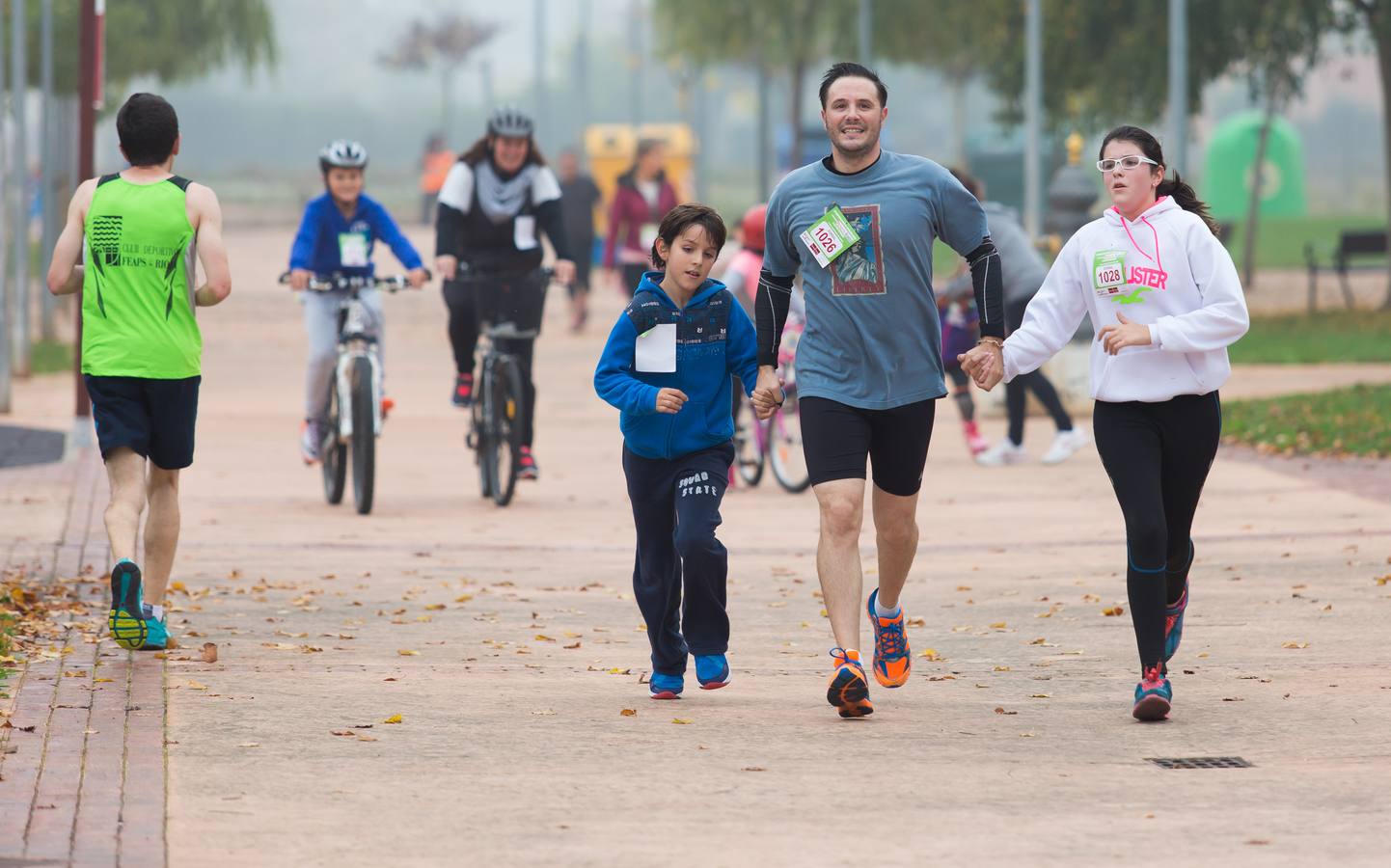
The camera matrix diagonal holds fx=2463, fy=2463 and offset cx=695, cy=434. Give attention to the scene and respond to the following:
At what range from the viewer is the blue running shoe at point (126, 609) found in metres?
7.47

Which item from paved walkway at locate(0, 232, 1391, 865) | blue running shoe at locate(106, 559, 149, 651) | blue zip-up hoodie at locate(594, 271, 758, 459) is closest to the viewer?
paved walkway at locate(0, 232, 1391, 865)

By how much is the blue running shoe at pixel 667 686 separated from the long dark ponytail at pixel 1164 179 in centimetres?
195

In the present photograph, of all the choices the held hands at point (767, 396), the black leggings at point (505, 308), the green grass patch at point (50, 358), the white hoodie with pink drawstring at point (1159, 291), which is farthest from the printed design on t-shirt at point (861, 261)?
the green grass patch at point (50, 358)

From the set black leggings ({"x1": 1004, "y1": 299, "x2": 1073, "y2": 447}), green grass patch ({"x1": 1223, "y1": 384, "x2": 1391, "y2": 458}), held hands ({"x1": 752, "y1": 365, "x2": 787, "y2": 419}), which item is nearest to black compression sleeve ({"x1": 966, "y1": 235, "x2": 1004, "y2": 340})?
held hands ({"x1": 752, "y1": 365, "x2": 787, "y2": 419})

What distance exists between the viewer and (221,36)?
120ft

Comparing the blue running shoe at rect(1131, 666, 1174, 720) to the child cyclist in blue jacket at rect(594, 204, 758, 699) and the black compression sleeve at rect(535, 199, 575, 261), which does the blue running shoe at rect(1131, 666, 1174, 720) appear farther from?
the black compression sleeve at rect(535, 199, 575, 261)

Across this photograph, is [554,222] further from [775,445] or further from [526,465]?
[775,445]

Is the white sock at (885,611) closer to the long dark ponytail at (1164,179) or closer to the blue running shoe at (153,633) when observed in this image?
the long dark ponytail at (1164,179)

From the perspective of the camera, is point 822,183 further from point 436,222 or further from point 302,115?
point 302,115

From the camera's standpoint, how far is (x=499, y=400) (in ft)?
42.2

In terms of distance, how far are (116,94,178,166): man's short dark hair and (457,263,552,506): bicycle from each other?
4.82m

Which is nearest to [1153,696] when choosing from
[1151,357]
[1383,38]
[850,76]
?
[1151,357]

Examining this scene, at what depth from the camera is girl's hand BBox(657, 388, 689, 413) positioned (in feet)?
22.7

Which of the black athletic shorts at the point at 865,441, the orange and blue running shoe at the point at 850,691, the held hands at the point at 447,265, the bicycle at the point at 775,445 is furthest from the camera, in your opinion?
the bicycle at the point at 775,445
